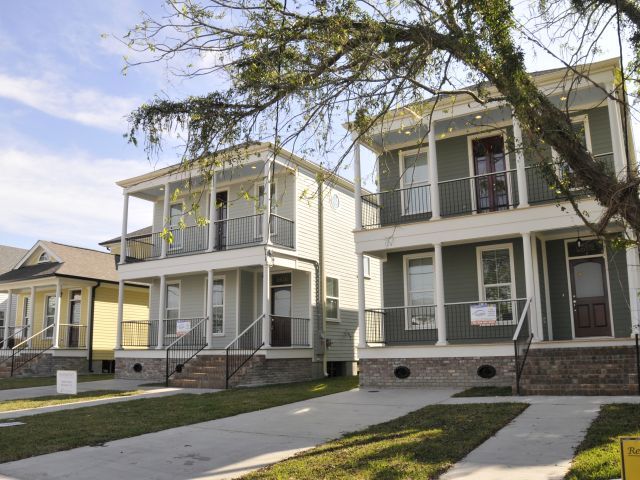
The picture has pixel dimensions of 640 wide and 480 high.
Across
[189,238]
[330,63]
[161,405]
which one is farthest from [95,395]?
[330,63]

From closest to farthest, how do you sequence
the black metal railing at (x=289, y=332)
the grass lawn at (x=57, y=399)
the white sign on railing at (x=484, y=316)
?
1. the grass lawn at (x=57, y=399)
2. the white sign on railing at (x=484, y=316)
3. the black metal railing at (x=289, y=332)

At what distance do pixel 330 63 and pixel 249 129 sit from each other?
4.20 feet

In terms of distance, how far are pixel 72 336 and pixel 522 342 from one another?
20.3 metres

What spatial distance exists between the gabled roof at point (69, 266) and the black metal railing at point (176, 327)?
6.33 meters

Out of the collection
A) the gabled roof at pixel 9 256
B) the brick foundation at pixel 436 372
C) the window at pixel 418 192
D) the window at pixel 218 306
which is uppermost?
the gabled roof at pixel 9 256

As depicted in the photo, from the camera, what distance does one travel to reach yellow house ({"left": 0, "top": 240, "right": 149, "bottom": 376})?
25109 millimetres

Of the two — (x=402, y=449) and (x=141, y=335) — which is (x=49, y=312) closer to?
(x=141, y=335)

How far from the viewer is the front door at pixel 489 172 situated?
16250mm

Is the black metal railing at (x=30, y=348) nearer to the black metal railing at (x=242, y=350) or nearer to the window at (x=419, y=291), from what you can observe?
the black metal railing at (x=242, y=350)

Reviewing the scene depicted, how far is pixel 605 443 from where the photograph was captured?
265 inches

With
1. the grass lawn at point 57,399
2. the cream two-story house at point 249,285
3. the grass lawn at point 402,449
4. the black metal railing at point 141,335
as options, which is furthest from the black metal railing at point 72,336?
the grass lawn at point 402,449

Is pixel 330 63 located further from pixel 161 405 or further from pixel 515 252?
pixel 515 252

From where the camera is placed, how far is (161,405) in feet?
40.3

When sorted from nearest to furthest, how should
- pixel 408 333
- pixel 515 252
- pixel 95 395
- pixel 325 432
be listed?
pixel 325 432 → pixel 95 395 → pixel 515 252 → pixel 408 333
